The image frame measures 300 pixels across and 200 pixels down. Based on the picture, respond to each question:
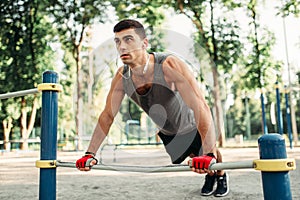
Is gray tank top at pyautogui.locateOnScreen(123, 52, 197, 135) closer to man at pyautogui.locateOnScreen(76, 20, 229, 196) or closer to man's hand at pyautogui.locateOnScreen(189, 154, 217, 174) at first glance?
man at pyautogui.locateOnScreen(76, 20, 229, 196)

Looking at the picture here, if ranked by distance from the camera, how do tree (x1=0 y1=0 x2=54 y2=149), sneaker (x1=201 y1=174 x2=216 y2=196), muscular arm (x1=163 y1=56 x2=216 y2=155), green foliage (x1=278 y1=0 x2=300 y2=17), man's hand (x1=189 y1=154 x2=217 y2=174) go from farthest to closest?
tree (x1=0 y1=0 x2=54 y2=149), green foliage (x1=278 y1=0 x2=300 y2=17), sneaker (x1=201 y1=174 x2=216 y2=196), muscular arm (x1=163 y1=56 x2=216 y2=155), man's hand (x1=189 y1=154 x2=217 y2=174)

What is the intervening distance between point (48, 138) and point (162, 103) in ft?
2.01

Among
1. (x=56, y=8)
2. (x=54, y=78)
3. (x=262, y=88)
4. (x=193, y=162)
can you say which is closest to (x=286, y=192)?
(x=193, y=162)

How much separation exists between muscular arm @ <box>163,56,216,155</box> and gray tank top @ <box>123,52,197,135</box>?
0.36 ft

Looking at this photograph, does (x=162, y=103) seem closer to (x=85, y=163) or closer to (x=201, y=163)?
(x=85, y=163)

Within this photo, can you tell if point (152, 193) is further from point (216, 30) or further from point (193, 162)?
point (216, 30)

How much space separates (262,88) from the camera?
29.0ft

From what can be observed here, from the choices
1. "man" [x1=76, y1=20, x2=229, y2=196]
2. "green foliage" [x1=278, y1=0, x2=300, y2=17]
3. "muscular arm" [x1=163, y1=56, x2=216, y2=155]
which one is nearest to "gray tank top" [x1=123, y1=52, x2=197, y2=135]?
"man" [x1=76, y1=20, x2=229, y2=196]

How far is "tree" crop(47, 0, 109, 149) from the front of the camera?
980 cm

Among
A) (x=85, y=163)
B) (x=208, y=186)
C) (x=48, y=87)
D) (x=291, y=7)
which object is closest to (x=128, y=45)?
(x=48, y=87)

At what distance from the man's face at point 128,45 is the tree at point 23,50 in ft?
28.6

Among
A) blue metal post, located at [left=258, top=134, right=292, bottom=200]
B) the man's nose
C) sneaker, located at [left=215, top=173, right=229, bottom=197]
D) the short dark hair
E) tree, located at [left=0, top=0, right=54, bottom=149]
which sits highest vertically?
tree, located at [left=0, top=0, right=54, bottom=149]

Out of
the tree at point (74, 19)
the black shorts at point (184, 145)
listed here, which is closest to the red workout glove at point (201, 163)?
the black shorts at point (184, 145)

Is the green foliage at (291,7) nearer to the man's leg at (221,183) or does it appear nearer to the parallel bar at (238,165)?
the man's leg at (221,183)
